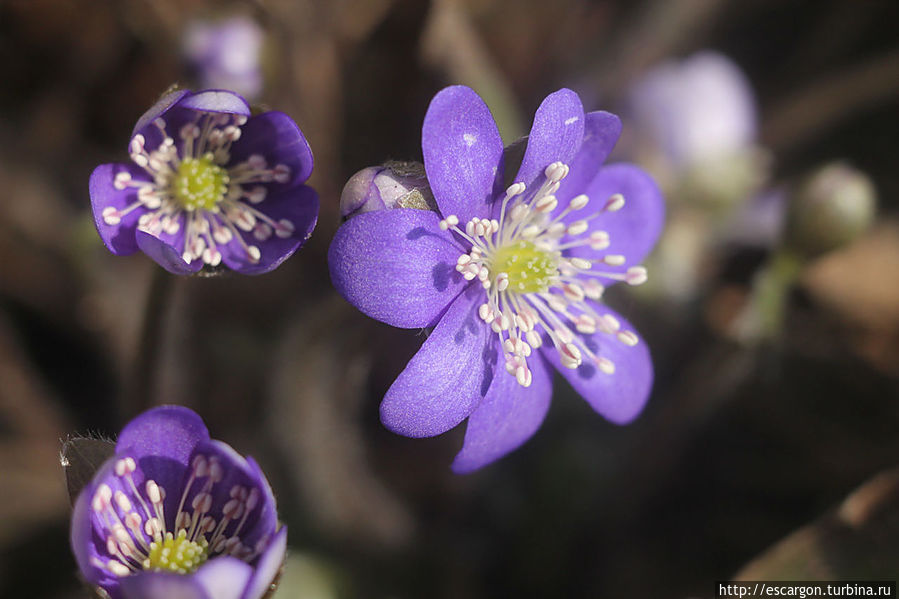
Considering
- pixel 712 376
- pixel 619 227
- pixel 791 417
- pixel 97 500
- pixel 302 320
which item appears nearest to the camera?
pixel 97 500

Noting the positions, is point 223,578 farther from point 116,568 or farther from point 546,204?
point 546,204

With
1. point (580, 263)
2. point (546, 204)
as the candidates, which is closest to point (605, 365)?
point (580, 263)

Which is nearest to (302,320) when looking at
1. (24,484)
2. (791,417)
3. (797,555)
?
(24,484)

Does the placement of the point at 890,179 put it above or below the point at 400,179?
above

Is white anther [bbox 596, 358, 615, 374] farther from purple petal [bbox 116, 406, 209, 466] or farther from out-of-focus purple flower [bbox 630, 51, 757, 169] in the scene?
out-of-focus purple flower [bbox 630, 51, 757, 169]

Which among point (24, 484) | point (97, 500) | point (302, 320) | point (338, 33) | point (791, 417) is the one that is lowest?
point (24, 484)

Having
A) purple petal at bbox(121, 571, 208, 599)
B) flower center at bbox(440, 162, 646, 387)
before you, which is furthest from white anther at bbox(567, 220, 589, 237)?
purple petal at bbox(121, 571, 208, 599)

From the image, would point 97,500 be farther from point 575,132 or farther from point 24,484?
point 24,484

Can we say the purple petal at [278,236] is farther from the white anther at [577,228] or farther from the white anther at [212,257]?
the white anther at [577,228]

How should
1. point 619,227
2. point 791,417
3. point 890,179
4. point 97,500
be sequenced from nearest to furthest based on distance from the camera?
point 97,500 → point 619,227 → point 791,417 → point 890,179
